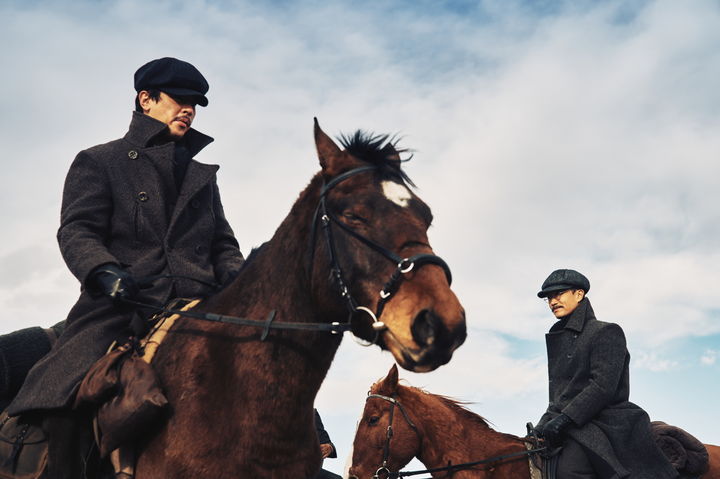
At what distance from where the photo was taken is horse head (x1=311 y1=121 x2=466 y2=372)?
348 centimetres

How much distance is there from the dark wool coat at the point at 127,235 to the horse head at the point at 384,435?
16.5 feet

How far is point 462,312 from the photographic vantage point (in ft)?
11.5

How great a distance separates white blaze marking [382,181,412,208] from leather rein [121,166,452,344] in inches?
7.5

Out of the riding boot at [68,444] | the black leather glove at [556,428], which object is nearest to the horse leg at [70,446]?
the riding boot at [68,444]

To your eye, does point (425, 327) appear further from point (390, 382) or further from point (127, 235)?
point (390, 382)

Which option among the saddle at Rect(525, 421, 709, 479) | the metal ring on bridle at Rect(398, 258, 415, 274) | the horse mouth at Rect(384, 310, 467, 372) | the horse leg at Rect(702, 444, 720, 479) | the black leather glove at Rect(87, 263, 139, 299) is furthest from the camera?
the horse leg at Rect(702, 444, 720, 479)

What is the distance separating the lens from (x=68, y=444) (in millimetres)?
4289

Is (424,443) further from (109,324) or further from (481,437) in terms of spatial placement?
(109,324)

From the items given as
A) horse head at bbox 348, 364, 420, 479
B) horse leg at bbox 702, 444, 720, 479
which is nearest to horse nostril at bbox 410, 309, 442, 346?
horse head at bbox 348, 364, 420, 479

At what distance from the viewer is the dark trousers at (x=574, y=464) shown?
28.0ft

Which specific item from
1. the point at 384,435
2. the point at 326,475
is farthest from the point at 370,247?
the point at 384,435

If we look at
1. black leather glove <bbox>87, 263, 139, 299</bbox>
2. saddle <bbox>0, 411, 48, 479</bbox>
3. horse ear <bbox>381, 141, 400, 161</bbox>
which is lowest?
saddle <bbox>0, 411, 48, 479</bbox>

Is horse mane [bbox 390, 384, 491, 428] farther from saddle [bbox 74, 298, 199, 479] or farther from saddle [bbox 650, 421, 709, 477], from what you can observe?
saddle [bbox 74, 298, 199, 479]

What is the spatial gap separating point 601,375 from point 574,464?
3.89 ft
